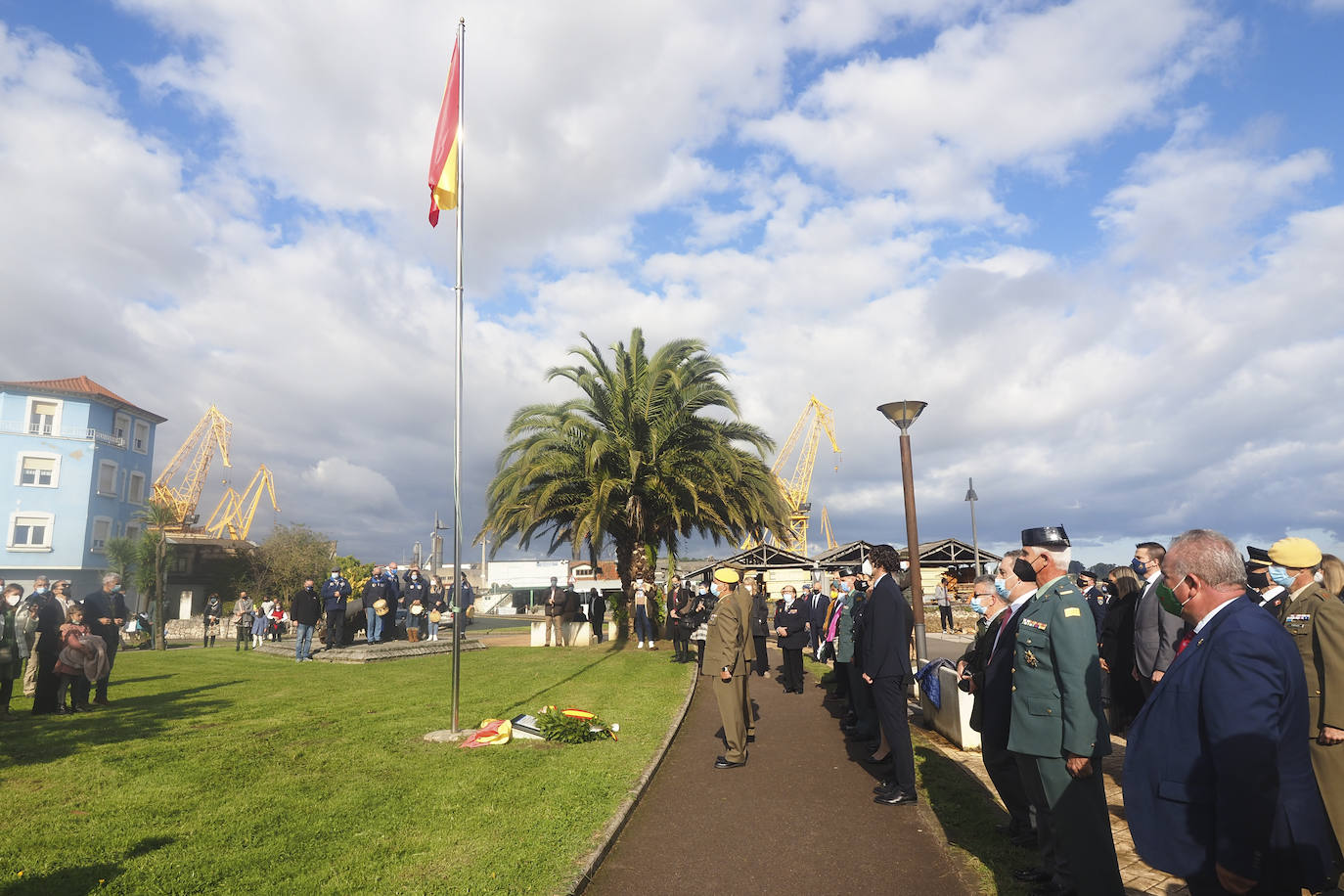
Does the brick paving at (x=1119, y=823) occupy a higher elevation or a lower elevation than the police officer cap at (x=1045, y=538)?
lower

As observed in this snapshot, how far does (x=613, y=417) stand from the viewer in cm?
2161

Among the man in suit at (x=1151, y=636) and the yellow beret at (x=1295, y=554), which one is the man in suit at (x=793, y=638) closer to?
the man in suit at (x=1151, y=636)

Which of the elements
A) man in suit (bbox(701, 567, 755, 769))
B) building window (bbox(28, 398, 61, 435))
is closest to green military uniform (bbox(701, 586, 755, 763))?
man in suit (bbox(701, 567, 755, 769))

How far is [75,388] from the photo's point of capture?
51.9 m

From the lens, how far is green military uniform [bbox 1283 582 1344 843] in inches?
151

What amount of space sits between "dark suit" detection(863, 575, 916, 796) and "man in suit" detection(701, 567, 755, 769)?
1384 millimetres

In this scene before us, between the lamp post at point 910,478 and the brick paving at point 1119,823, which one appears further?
the lamp post at point 910,478

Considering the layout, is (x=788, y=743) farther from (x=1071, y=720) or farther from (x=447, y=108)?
(x=447, y=108)

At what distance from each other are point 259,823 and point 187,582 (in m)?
54.8

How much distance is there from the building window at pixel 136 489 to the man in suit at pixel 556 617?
47121 millimetres

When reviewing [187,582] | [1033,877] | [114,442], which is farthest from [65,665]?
[114,442]

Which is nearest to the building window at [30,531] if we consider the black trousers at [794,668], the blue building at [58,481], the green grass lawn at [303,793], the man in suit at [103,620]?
the blue building at [58,481]

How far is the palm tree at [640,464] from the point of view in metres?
21.1

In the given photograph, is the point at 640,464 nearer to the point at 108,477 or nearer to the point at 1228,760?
the point at 1228,760
